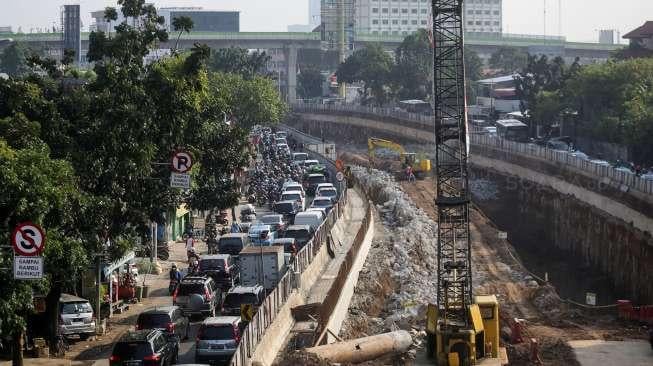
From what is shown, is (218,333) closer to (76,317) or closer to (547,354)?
(76,317)

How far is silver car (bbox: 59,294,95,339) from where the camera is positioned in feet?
143

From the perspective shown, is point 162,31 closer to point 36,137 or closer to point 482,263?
point 36,137

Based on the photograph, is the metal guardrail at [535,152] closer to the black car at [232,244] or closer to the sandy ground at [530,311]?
the sandy ground at [530,311]

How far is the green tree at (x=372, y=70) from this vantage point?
613ft

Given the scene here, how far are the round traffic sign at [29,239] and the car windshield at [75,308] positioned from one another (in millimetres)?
13571

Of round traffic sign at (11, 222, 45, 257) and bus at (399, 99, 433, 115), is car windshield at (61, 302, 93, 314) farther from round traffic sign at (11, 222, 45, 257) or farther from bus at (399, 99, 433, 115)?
bus at (399, 99, 433, 115)

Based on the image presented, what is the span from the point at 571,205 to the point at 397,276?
2861 centimetres

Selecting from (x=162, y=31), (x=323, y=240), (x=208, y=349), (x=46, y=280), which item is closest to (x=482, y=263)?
(x=323, y=240)

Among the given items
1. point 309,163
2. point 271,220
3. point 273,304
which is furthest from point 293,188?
point 273,304

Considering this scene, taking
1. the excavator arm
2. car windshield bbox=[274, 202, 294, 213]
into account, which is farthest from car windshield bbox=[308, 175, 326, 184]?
the excavator arm

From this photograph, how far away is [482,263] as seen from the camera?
73.6 metres

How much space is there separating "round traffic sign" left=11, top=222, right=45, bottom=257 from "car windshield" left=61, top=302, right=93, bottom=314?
1357 centimetres

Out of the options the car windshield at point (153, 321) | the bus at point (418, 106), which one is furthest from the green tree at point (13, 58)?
the car windshield at point (153, 321)

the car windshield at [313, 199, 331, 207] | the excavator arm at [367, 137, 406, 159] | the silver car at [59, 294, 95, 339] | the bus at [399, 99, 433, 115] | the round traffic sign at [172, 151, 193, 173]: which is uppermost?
the bus at [399, 99, 433, 115]
